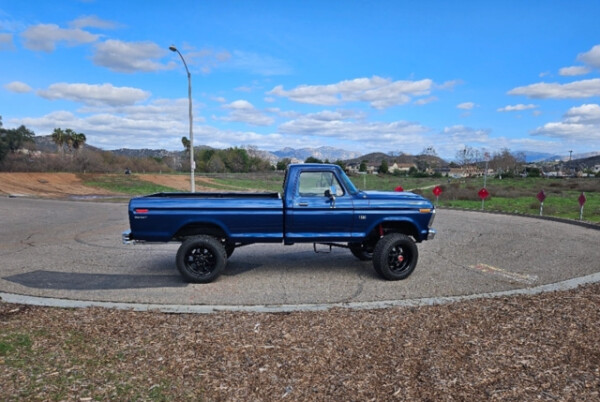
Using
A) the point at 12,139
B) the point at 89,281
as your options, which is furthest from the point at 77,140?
the point at 89,281

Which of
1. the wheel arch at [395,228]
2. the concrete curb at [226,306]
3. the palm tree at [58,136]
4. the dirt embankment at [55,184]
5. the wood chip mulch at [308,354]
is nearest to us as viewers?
the wood chip mulch at [308,354]

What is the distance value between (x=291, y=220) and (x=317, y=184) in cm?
78

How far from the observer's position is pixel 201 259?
20.8 ft

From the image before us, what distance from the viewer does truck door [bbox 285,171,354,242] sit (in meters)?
6.43

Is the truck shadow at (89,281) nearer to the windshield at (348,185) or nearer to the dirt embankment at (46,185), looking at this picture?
the windshield at (348,185)

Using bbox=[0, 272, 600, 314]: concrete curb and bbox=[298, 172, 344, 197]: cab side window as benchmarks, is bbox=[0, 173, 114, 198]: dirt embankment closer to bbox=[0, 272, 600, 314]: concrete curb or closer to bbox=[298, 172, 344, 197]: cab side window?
bbox=[0, 272, 600, 314]: concrete curb

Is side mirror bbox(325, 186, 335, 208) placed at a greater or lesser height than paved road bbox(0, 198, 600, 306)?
greater

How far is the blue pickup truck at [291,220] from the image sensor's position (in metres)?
6.24

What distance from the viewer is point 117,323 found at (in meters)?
4.51

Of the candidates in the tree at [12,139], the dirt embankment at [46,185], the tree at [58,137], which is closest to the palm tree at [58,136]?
the tree at [58,137]

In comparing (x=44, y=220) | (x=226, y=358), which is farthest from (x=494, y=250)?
(x=44, y=220)

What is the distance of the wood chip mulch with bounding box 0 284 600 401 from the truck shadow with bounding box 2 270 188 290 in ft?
3.62

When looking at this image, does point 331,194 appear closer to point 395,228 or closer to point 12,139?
point 395,228

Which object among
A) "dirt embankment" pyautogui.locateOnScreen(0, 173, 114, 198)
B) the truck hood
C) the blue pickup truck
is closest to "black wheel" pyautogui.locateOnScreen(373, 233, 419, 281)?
the blue pickup truck
